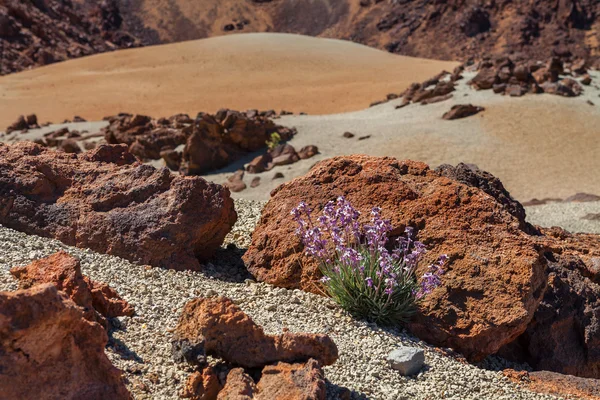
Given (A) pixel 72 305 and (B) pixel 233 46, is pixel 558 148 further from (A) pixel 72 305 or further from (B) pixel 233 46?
(B) pixel 233 46

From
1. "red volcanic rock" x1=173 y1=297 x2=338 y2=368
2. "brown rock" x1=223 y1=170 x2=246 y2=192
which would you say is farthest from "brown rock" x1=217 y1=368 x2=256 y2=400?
"brown rock" x1=223 y1=170 x2=246 y2=192

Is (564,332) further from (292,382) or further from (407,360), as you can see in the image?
(292,382)

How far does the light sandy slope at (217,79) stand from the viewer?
2983 centimetres

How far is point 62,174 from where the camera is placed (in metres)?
6.67

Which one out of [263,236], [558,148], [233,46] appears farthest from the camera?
[233,46]

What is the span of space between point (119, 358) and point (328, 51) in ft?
141

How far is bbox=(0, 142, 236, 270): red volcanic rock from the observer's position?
6.18m

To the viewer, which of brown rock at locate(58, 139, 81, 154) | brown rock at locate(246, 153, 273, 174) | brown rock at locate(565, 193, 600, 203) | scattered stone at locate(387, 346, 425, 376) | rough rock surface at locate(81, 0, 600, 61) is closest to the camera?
scattered stone at locate(387, 346, 425, 376)

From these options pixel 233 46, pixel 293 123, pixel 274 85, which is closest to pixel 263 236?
pixel 293 123

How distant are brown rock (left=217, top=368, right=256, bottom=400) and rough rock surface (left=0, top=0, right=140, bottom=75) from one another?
4322cm

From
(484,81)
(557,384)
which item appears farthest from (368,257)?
(484,81)

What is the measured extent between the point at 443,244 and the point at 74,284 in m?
2.80

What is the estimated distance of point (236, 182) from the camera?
54.3ft

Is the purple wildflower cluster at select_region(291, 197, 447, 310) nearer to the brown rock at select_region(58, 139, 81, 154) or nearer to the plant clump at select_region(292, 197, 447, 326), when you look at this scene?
the plant clump at select_region(292, 197, 447, 326)
